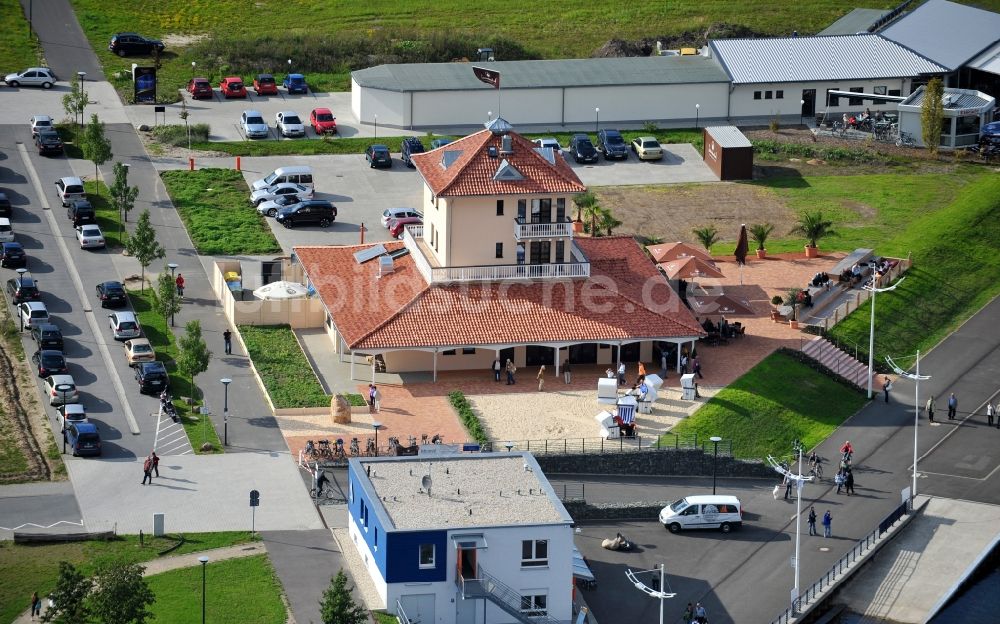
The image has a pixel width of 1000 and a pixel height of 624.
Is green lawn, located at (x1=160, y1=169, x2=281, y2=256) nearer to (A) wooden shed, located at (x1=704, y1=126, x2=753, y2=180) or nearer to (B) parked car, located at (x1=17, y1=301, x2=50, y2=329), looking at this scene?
(B) parked car, located at (x1=17, y1=301, x2=50, y2=329)

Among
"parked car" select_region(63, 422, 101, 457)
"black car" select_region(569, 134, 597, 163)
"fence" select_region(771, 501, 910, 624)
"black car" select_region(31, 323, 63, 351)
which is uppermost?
"black car" select_region(569, 134, 597, 163)

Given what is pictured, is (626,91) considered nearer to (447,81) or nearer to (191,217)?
Answer: (447,81)

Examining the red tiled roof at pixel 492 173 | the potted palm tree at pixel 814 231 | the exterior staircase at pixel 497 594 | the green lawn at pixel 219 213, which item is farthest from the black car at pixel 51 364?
the potted palm tree at pixel 814 231

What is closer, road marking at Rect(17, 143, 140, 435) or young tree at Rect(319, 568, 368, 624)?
young tree at Rect(319, 568, 368, 624)

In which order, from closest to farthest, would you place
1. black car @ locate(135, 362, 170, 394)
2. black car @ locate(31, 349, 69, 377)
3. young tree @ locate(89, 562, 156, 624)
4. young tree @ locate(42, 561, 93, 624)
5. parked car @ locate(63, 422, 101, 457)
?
young tree @ locate(89, 562, 156, 624), young tree @ locate(42, 561, 93, 624), parked car @ locate(63, 422, 101, 457), black car @ locate(135, 362, 170, 394), black car @ locate(31, 349, 69, 377)

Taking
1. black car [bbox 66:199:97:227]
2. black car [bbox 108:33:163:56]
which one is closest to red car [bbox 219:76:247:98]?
black car [bbox 108:33:163:56]

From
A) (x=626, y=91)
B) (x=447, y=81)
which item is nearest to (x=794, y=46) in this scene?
(x=626, y=91)

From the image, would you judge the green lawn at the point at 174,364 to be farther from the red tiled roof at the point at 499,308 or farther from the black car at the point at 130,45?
the black car at the point at 130,45
